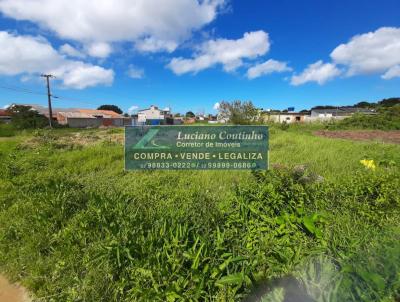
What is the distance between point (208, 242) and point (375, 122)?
23.9 metres

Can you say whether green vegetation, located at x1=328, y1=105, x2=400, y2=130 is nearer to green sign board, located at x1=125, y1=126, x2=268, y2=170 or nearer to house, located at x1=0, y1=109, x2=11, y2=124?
green sign board, located at x1=125, y1=126, x2=268, y2=170

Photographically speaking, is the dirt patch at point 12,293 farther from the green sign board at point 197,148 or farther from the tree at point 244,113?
the tree at point 244,113

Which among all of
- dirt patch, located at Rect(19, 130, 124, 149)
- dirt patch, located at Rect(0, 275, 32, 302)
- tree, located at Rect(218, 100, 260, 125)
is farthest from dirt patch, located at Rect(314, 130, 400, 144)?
dirt patch, located at Rect(0, 275, 32, 302)

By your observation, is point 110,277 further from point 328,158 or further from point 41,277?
point 328,158

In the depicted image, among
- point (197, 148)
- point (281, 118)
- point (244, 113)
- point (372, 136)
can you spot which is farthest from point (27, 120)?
point (281, 118)

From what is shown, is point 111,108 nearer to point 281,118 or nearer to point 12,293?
point 281,118

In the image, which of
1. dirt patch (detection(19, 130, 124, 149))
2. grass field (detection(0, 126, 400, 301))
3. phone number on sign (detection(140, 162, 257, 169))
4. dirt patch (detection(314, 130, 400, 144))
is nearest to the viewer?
grass field (detection(0, 126, 400, 301))

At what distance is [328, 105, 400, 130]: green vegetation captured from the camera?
19439 millimetres

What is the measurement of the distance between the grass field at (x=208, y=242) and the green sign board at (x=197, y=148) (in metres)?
2.69

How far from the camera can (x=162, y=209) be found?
2.67 m

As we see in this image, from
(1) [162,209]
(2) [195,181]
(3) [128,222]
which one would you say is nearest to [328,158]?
(2) [195,181]

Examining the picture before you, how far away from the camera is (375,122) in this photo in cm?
2069

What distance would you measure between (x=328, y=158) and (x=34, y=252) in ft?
20.3

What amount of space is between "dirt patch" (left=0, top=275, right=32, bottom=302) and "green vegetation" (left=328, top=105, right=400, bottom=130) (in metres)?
23.1
